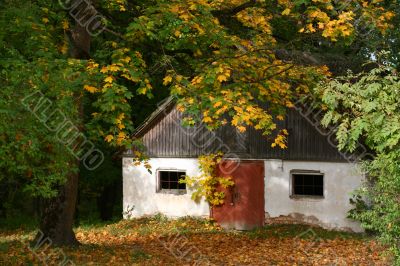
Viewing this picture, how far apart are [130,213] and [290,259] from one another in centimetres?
990

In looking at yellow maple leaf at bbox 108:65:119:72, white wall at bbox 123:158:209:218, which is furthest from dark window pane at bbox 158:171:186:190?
yellow maple leaf at bbox 108:65:119:72

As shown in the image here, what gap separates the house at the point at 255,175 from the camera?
18.6 meters

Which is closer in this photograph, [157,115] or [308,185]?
[308,185]

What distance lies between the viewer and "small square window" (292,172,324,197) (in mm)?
19328

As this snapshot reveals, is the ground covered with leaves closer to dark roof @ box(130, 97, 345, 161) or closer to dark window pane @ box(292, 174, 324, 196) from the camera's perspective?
dark window pane @ box(292, 174, 324, 196)

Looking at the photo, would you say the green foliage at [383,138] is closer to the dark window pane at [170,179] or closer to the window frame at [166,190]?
the window frame at [166,190]

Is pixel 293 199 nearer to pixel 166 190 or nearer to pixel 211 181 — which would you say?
pixel 211 181

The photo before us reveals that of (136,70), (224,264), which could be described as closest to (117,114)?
(136,70)

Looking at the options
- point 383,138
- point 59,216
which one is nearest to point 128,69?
point 59,216

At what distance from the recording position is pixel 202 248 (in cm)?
1497

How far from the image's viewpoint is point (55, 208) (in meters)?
14.0

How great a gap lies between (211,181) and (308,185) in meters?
3.61

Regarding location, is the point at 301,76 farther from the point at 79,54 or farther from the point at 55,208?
the point at 55,208

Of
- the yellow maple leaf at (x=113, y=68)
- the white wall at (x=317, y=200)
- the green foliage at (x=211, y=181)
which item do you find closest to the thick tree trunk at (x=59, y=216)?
the yellow maple leaf at (x=113, y=68)
